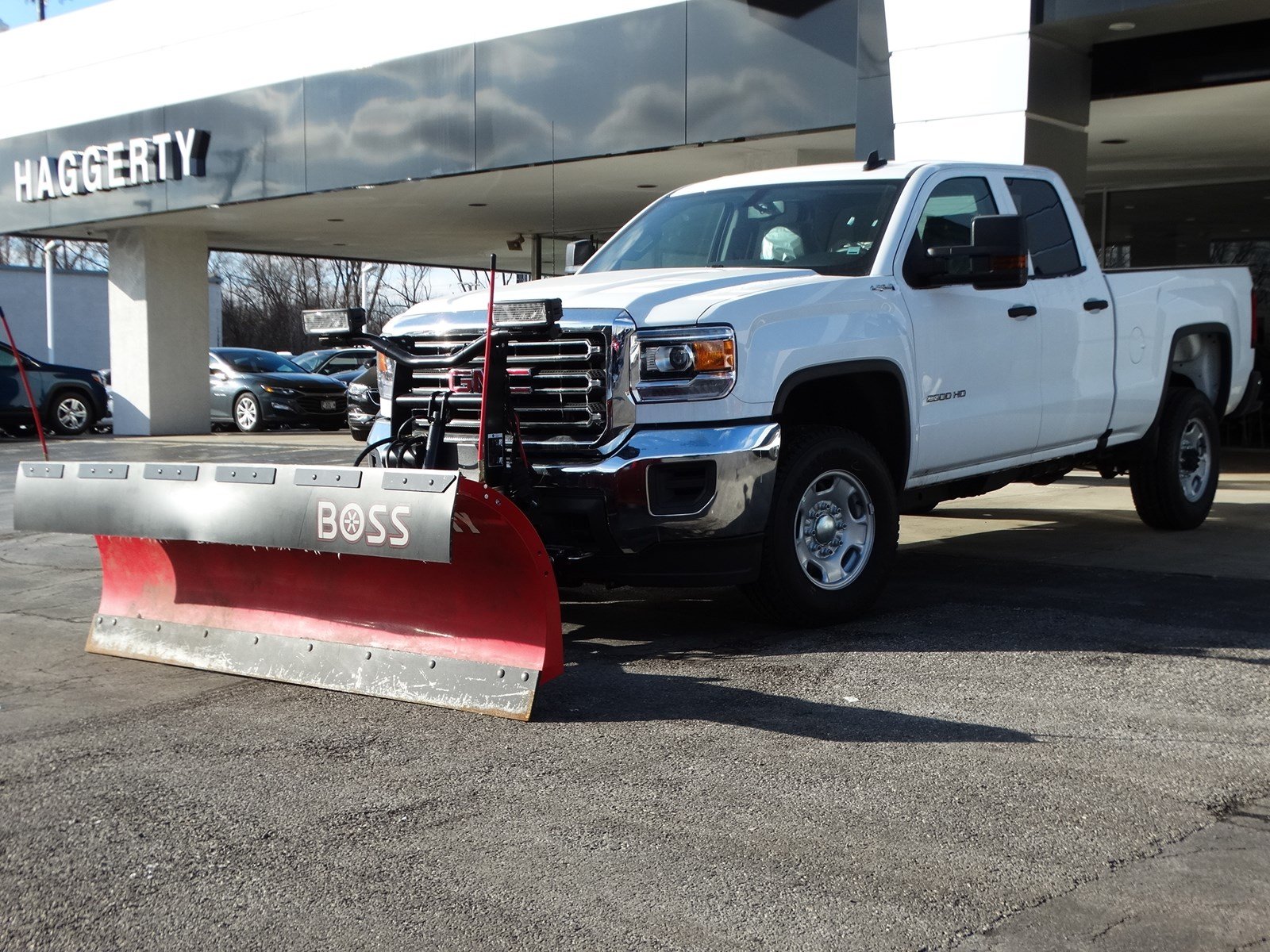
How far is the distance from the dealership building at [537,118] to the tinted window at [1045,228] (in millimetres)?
2946

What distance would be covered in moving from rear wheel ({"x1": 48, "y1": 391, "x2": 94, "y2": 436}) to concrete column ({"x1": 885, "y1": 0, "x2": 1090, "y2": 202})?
1587 cm

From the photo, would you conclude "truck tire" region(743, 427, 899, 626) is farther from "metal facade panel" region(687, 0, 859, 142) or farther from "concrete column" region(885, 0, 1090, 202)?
"metal facade panel" region(687, 0, 859, 142)

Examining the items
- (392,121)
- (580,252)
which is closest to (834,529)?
(580,252)

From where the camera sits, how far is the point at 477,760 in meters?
4.33

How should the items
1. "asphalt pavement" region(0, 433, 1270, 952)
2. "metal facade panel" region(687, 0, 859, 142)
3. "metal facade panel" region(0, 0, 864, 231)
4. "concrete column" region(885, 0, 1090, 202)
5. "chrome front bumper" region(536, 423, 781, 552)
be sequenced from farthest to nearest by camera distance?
"metal facade panel" region(0, 0, 864, 231) → "metal facade panel" region(687, 0, 859, 142) → "concrete column" region(885, 0, 1090, 202) → "chrome front bumper" region(536, 423, 781, 552) → "asphalt pavement" region(0, 433, 1270, 952)

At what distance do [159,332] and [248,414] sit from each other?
203 cm

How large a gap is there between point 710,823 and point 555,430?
2.30 metres

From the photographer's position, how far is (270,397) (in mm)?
23578

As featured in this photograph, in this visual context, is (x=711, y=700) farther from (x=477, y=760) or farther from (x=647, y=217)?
(x=647, y=217)

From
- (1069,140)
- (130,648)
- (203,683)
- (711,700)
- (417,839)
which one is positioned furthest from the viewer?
(1069,140)

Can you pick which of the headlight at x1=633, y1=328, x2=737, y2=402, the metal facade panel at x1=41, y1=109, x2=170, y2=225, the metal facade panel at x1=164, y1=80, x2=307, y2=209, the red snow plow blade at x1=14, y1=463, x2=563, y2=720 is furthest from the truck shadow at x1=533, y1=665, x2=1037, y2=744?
the metal facade panel at x1=41, y1=109, x2=170, y2=225

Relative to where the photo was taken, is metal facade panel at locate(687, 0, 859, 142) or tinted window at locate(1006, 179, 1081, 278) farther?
metal facade panel at locate(687, 0, 859, 142)

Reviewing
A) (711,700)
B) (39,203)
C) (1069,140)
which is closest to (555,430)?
(711,700)

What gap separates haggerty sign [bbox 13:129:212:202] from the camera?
64.6ft
